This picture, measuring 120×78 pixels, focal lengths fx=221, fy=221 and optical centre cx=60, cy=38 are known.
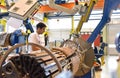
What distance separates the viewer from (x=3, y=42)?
3938 millimetres

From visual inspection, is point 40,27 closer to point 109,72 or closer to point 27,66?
point 27,66

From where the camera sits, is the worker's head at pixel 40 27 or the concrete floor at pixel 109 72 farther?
the concrete floor at pixel 109 72

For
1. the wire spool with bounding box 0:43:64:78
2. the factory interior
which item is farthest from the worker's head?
the wire spool with bounding box 0:43:64:78

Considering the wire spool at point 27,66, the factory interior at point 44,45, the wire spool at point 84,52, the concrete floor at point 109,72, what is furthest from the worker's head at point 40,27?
the concrete floor at point 109,72

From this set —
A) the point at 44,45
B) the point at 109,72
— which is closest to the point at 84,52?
the point at 44,45

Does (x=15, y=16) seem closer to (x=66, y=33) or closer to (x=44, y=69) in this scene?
(x=44, y=69)

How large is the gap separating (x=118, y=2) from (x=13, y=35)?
2.01 metres

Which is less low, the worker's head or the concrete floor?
the worker's head

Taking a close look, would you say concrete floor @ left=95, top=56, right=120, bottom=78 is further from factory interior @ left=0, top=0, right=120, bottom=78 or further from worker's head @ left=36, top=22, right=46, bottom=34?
worker's head @ left=36, top=22, right=46, bottom=34

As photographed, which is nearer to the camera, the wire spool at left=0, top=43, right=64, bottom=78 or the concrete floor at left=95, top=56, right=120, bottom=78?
the wire spool at left=0, top=43, right=64, bottom=78

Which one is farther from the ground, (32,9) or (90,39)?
(32,9)

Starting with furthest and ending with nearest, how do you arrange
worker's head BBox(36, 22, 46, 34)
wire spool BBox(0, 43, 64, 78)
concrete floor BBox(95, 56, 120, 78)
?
concrete floor BBox(95, 56, 120, 78) → worker's head BBox(36, 22, 46, 34) → wire spool BBox(0, 43, 64, 78)

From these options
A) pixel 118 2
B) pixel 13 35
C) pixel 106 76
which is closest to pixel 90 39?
→ pixel 118 2

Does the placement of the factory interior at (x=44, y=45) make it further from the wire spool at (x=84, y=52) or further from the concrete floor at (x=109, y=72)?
the concrete floor at (x=109, y=72)
